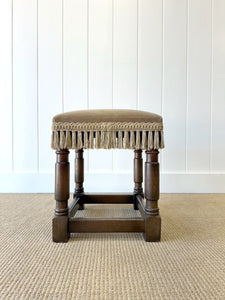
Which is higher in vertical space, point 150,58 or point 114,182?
point 150,58

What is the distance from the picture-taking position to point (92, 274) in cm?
56

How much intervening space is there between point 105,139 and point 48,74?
1.00 metres

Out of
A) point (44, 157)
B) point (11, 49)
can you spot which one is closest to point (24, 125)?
point (44, 157)

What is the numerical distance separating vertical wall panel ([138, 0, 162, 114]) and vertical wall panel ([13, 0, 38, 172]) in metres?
0.73

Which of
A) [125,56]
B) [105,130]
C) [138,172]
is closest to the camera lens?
[105,130]

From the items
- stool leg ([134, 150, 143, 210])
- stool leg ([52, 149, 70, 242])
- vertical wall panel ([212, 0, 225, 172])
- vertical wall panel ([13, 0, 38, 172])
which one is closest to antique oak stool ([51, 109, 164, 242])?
stool leg ([52, 149, 70, 242])

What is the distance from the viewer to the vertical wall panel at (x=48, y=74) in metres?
1.50

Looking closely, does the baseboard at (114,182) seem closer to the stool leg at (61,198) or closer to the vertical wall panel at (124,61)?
the vertical wall panel at (124,61)

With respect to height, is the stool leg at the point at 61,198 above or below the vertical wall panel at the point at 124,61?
below

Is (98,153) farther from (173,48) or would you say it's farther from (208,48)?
(208,48)

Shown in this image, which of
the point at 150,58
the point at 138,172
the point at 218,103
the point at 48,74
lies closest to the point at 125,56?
the point at 150,58

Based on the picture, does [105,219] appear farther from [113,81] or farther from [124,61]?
[124,61]

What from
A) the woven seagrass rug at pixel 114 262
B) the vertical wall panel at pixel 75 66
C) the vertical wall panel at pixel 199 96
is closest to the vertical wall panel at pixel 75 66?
the vertical wall panel at pixel 75 66

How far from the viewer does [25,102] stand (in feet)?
4.99
